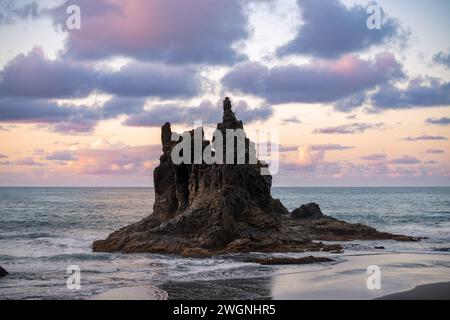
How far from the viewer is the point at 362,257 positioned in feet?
167

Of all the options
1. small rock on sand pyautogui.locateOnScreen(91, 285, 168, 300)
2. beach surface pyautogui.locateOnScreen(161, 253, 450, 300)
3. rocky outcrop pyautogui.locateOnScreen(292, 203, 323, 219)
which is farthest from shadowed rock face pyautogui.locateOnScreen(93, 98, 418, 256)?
rocky outcrop pyautogui.locateOnScreen(292, 203, 323, 219)

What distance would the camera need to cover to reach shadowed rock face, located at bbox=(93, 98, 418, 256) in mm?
53562

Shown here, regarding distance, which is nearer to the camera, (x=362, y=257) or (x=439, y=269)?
(x=439, y=269)

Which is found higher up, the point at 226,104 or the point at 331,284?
the point at 226,104

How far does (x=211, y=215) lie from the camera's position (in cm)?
5494

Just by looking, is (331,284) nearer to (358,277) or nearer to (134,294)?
(358,277)

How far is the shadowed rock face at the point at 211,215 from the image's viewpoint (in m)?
53.6

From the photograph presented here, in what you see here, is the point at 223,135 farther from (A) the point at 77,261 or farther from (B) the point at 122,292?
(B) the point at 122,292

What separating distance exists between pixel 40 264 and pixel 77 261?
323cm

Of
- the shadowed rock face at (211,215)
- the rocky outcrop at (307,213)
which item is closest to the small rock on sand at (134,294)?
the shadowed rock face at (211,215)

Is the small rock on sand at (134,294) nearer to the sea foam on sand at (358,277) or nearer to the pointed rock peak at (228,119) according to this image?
the sea foam on sand at (358,277)

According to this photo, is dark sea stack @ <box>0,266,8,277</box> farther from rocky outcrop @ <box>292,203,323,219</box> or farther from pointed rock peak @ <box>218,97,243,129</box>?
rocky outcrop @ <box>292,203,323,219</box>

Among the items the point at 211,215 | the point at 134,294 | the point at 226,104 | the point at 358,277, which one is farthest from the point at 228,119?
the point at 134,294

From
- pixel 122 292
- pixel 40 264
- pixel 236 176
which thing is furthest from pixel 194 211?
pixel 122 292
